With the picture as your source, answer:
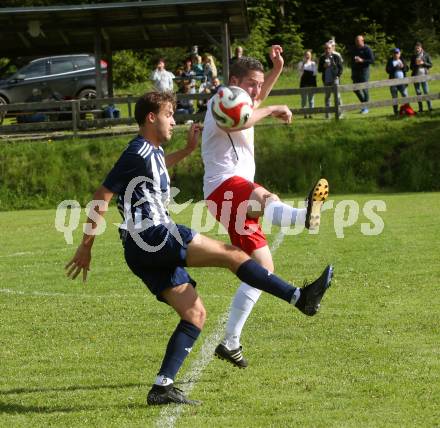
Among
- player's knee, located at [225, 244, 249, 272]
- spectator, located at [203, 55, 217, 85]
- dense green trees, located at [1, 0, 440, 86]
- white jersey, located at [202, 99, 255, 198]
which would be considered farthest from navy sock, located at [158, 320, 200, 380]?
dense green trees, located at [1, 0, 440, 86]

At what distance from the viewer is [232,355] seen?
6914mm

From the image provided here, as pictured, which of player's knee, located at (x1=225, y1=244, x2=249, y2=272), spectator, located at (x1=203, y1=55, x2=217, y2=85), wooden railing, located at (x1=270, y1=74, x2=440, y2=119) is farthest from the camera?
spectator, located at (x1=203, y1=55, x2=217, y2=85)

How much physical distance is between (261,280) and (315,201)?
3.00 feet

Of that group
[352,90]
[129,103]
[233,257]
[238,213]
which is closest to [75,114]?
[129,103]

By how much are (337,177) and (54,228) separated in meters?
8.03

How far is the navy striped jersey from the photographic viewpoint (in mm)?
6156

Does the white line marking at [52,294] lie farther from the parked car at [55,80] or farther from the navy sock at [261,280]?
the parked car at [55,80]

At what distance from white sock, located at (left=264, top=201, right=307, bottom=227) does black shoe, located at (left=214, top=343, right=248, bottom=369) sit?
92 centimetres

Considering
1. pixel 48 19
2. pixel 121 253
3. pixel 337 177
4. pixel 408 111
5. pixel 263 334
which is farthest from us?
pixel 48 19

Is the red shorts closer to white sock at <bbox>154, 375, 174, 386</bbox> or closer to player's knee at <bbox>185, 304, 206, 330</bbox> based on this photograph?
player's knee at <bbox>185, 304, 206, 330</bbox>

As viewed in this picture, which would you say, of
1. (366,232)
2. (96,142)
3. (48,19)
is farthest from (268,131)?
(366,232)

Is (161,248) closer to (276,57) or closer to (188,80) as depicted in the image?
(276,57)

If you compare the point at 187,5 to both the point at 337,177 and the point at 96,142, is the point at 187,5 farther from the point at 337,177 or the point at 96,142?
the point at 337,177

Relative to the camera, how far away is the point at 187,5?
2703cm
